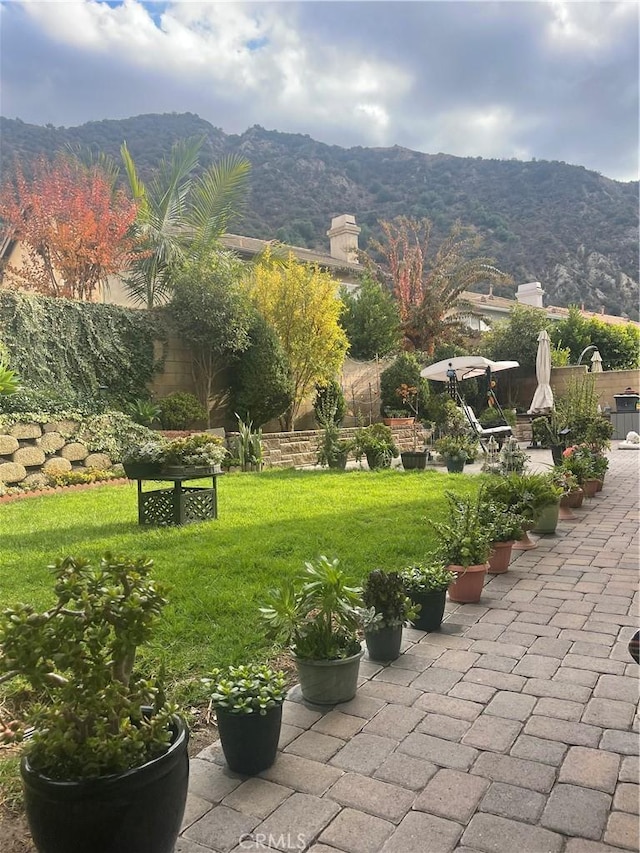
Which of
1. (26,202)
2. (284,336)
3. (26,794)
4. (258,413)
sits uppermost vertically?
(26,202)

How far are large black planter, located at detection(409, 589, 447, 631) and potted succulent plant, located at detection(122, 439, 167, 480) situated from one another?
316cm

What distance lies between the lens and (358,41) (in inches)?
209

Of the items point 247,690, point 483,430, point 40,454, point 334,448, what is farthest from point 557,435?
point 247,690

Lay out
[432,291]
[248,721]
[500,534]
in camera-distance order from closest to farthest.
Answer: [248,721]
[500,534]
[432,291]

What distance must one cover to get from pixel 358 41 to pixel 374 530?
449 centimetres

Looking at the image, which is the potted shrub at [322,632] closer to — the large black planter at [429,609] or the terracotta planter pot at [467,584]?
the large black planter at [429,609]

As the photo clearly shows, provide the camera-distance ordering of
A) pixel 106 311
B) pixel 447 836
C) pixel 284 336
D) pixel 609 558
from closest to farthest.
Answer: pixel 447 836 → pixel 609 558 → pixel 106 311 → pixel 284 336

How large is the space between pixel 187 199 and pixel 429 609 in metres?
14.5

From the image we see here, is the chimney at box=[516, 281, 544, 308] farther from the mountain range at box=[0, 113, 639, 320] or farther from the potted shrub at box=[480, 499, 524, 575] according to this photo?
the potted shrub at box=[480, 499, 524, 575]

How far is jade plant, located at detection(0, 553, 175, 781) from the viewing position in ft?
4.64

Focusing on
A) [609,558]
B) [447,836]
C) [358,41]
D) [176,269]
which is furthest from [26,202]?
[447,836]

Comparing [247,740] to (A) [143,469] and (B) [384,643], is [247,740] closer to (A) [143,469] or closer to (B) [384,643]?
(B) [384,643]

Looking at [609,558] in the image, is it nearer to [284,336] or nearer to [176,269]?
[284,336]

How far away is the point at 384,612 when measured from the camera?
2.88 metres
